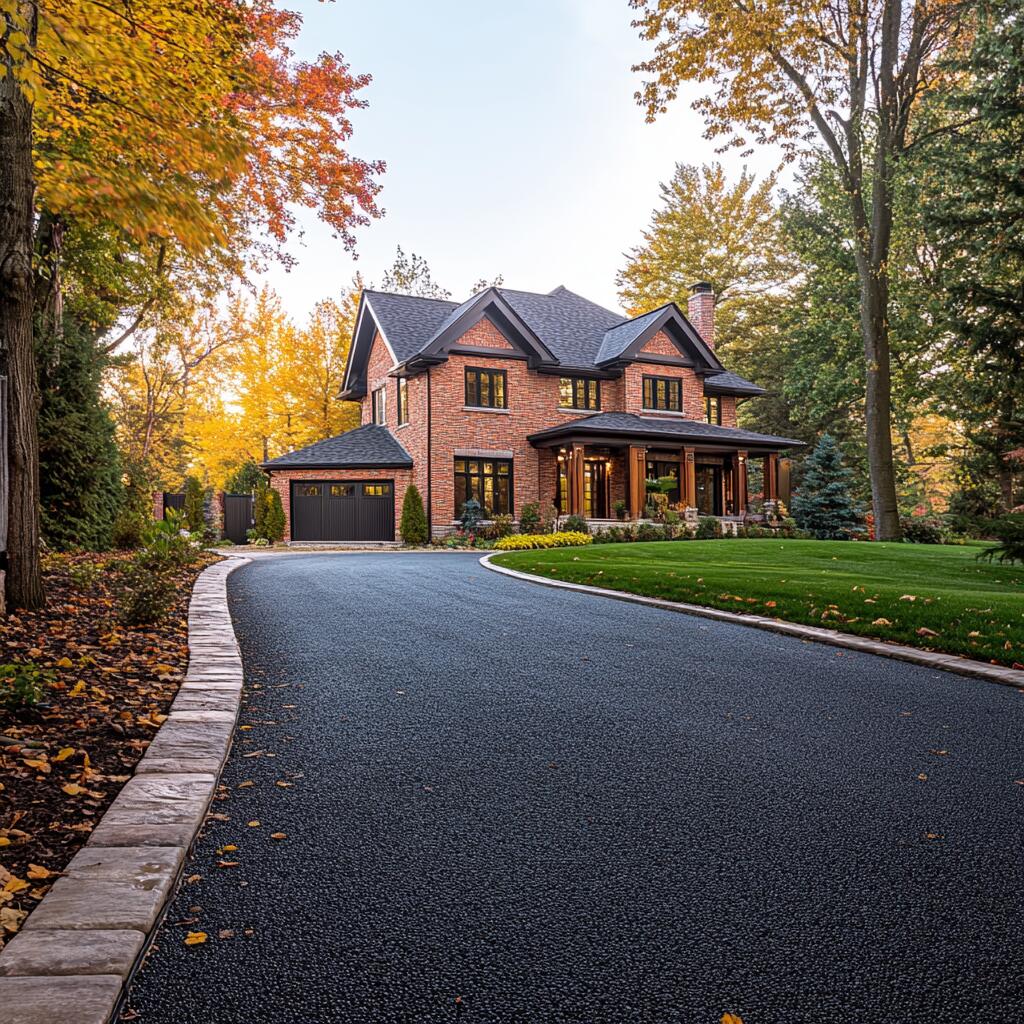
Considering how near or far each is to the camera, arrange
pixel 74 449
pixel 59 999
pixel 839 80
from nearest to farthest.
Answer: pixel 59 999 → pixel 74 449 → pixel 839 80

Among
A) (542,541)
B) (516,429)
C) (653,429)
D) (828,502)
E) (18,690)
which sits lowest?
Answer: (18,690)

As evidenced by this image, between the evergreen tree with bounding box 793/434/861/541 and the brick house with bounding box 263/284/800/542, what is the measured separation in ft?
7.78

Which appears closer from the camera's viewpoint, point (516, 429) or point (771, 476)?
point (516, 429)

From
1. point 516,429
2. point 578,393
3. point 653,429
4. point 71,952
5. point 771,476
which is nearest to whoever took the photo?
point 71,952

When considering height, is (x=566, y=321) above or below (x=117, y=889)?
above

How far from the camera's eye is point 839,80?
18.9 metres

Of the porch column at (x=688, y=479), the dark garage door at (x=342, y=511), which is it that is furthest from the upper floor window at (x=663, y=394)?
the dark garage door at (x=342, y=511)

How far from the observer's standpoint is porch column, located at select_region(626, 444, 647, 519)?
23047 mm

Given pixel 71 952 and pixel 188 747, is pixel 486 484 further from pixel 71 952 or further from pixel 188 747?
pixel 71 952

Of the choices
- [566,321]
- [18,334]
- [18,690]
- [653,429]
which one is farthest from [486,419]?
[18,690]

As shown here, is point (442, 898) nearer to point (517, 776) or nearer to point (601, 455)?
point (517, 776)

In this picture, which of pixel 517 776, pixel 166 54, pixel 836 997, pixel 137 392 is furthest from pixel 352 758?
pixel 137 392

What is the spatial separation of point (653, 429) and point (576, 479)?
3202 mm

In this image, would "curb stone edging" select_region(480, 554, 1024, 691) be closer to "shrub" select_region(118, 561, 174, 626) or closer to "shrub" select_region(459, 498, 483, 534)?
"shrub" select_region(118, 561, 174, 626)
